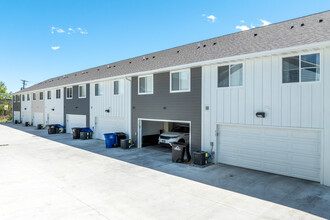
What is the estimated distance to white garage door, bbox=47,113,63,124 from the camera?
851 inches

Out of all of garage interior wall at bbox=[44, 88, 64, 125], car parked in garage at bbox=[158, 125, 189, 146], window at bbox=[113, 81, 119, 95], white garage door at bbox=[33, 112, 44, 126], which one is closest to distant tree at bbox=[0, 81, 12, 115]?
white garage door at bbox=[33, 112, 44, 126]

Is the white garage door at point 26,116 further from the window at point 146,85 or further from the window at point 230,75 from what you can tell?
the window at point 230,75

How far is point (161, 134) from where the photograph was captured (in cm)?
1284

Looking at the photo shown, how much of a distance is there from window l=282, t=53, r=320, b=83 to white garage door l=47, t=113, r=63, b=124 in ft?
69.3

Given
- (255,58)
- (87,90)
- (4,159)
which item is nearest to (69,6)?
(87,90)

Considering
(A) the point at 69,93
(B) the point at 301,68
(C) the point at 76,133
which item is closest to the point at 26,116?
(A) the point at 69,93

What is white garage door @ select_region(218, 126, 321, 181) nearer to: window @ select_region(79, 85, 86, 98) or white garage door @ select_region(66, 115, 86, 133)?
window @ select_region(79, 85, 86, 98)

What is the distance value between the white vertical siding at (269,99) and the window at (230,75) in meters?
0.18

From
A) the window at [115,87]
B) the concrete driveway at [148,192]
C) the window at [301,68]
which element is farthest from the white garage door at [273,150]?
the window at [115,87]

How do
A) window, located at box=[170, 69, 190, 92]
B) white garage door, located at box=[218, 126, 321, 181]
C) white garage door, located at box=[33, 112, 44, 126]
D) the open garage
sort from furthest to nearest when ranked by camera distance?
white garage door, located at box=[33, 112, 44, 126], the open garage, window, located at box=[170, 69, 190, 92], white garage door, located at box=[218, 126, 321, 181]

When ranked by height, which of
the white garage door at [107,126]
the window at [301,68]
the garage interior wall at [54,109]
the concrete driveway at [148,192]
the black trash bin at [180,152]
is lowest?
the concrete driveway at [148,192]

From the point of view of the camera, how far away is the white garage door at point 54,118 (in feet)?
70.9

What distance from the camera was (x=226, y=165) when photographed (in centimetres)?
880

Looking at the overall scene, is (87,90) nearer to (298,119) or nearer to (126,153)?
(126,153)
